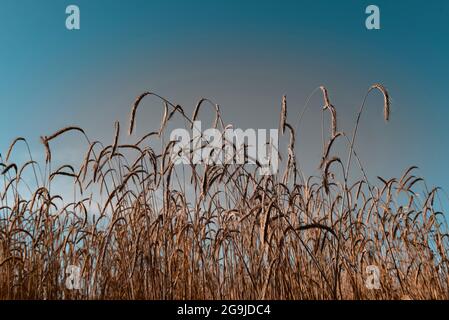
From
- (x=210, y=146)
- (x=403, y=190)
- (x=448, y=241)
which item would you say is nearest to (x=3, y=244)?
(x=210, y=146)

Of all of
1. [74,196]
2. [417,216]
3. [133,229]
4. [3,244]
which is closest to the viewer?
[133,229]

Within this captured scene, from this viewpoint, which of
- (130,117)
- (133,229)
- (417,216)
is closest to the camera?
(130,117)

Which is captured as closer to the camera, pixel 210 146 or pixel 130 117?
pixel 130 117

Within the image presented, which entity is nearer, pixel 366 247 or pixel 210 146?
pixel 210 146

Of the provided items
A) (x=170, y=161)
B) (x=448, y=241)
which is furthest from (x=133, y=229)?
(x=448, y=241)

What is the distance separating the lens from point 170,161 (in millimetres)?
2961

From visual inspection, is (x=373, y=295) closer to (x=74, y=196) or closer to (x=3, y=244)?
(x=74, y=196)

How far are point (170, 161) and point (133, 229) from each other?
0.55m

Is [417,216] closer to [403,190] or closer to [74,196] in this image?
[403,190]

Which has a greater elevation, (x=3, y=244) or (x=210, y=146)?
(x=210, y=146)
